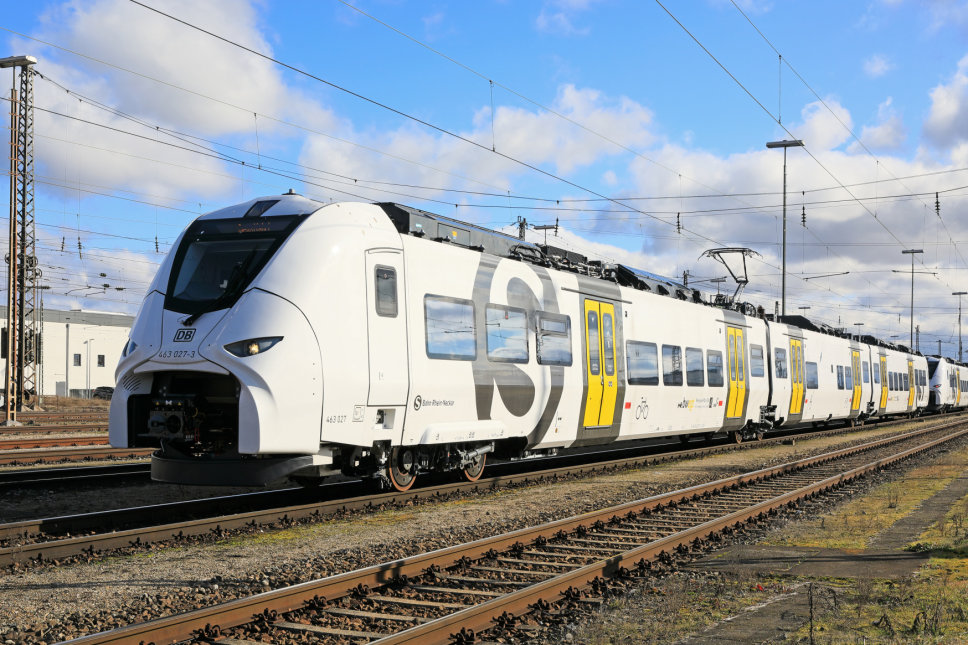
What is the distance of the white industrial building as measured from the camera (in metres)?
73.5

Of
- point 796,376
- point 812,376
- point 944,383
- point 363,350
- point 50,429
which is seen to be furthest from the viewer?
point 944,383

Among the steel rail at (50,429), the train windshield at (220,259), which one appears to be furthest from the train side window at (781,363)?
the steel rail at (50,429)

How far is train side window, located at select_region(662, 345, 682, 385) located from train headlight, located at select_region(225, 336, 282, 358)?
11.1 metres

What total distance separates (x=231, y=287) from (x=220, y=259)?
64 cm

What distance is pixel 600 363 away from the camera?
16.6m

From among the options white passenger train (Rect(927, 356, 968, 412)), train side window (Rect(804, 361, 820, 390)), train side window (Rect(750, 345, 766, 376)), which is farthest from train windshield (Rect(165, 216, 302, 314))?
white passenger train (Rect(927, 356, 968, 412))

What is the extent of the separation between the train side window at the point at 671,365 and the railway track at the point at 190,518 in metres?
5.01

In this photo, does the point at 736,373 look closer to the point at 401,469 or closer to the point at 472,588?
the point at 401,469

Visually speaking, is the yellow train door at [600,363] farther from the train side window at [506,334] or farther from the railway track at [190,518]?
the train side window at [506,334]

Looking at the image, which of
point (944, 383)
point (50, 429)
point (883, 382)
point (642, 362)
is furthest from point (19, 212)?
point (944, 383)

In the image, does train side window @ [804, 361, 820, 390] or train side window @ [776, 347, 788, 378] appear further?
train side window @ [804, 361, 820, 390]

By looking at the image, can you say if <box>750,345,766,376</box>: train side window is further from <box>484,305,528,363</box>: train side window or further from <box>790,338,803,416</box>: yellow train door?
<box>484,305,528,363</box>: train side window

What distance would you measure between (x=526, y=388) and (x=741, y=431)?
13.5 m

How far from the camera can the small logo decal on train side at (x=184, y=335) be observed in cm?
1014
